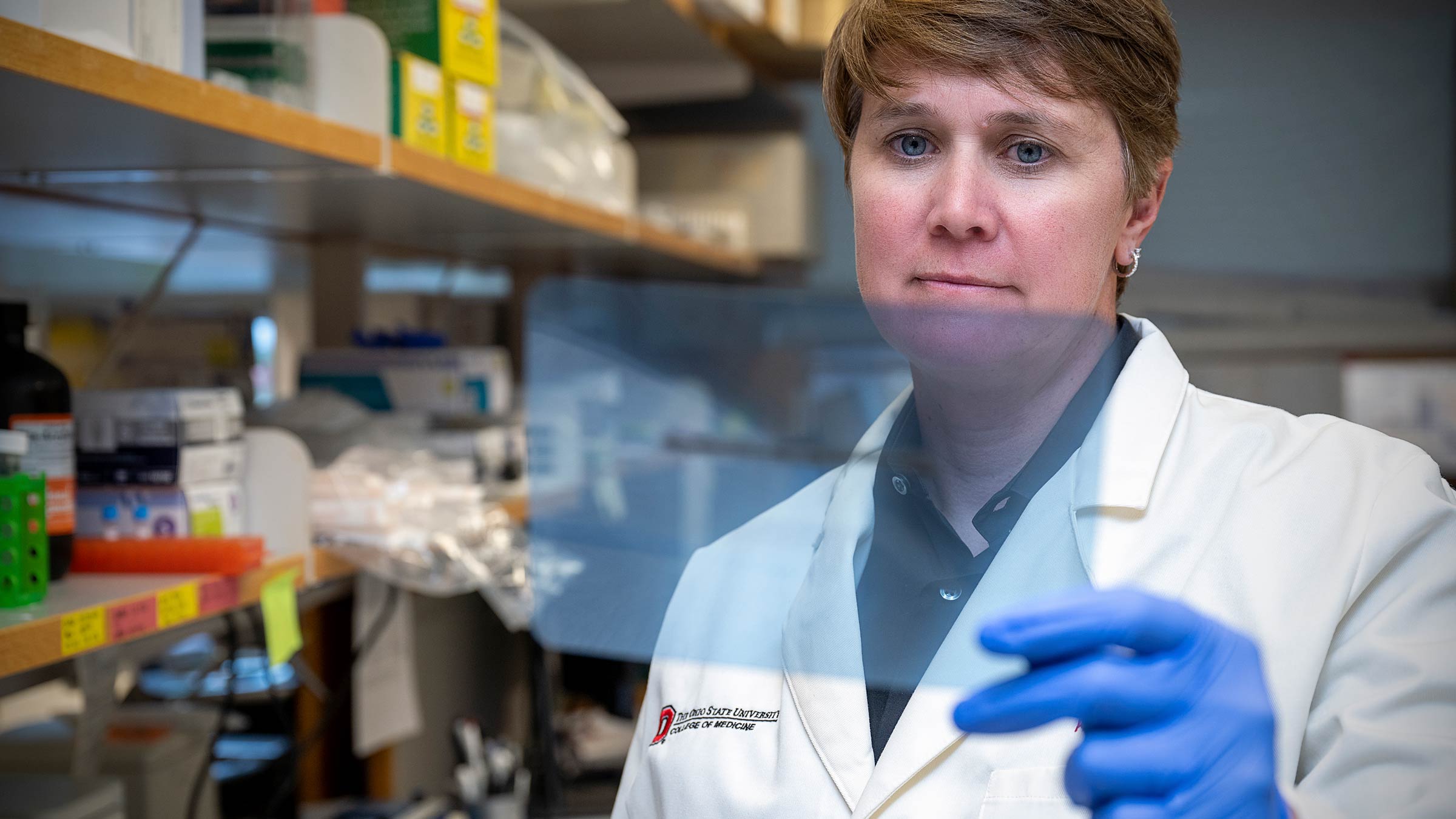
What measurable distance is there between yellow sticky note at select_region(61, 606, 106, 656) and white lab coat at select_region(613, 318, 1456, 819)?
0.52 metres

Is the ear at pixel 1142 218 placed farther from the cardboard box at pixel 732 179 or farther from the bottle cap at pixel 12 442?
the cardboard box at pixel 732 179

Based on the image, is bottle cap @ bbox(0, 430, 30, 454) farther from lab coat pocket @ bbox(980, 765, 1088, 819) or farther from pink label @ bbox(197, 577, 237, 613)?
lab coat pocket @ bbox(980, 765, 1088, 819)

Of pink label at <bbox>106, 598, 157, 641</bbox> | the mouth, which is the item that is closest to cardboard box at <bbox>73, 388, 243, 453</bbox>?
pink label at <bbox>106, 598, 157, 641</bbox>

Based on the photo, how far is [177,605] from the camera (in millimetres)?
1053

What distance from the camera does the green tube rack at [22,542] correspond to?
0.93 m

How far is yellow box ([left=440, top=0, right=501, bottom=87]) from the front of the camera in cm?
154

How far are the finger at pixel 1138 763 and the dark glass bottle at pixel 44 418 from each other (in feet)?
3.05

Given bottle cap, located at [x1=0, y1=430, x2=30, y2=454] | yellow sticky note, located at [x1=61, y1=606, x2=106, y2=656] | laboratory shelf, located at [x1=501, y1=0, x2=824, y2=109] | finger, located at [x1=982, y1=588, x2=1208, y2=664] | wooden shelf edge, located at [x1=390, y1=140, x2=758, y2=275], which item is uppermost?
laboratory shelf, located at [x1=501, y1=0, x2=824, y2=109]

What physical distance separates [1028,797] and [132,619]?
807 millimetres

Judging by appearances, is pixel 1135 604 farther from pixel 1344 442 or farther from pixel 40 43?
pixel 40 43

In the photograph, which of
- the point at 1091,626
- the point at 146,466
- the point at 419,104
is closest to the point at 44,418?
the point at 146,466

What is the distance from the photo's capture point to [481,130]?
62.1 inches

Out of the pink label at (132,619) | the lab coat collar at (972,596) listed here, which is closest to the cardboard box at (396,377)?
the pink label at (132,619)

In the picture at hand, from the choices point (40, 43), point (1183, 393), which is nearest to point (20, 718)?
point (40, 43)
